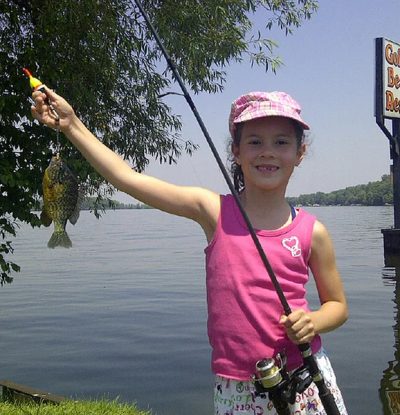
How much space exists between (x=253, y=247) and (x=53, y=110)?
1.09 m

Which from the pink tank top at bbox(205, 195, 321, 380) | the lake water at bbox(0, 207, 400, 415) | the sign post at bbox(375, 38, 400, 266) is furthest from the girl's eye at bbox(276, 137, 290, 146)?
the sign post at bbox(375, 38, 400, 266)

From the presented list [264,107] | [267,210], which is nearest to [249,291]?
[267,210]

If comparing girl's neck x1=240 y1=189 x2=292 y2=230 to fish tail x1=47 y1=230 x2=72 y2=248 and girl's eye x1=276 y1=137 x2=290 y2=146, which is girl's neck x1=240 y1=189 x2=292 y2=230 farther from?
fish tail x1=47 y1=230 x2=72 y2=248

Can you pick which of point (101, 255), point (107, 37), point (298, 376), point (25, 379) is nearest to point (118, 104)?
point (107, 37)

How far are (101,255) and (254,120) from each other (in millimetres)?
32772

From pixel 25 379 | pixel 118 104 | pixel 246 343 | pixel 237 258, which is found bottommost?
pixel 25 379

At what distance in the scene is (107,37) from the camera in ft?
24.9

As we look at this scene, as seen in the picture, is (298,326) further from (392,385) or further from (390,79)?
(390,79)

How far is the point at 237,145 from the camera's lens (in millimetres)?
3002

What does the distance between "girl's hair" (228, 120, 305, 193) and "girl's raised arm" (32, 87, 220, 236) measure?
0.28m

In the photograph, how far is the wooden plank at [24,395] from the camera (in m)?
6.15

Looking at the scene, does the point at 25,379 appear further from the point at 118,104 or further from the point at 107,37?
the point at 107,37

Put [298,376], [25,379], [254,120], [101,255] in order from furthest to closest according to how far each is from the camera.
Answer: [101,255], [25,379], [254,120], [298,376]

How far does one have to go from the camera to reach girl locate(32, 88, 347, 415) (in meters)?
2.71
